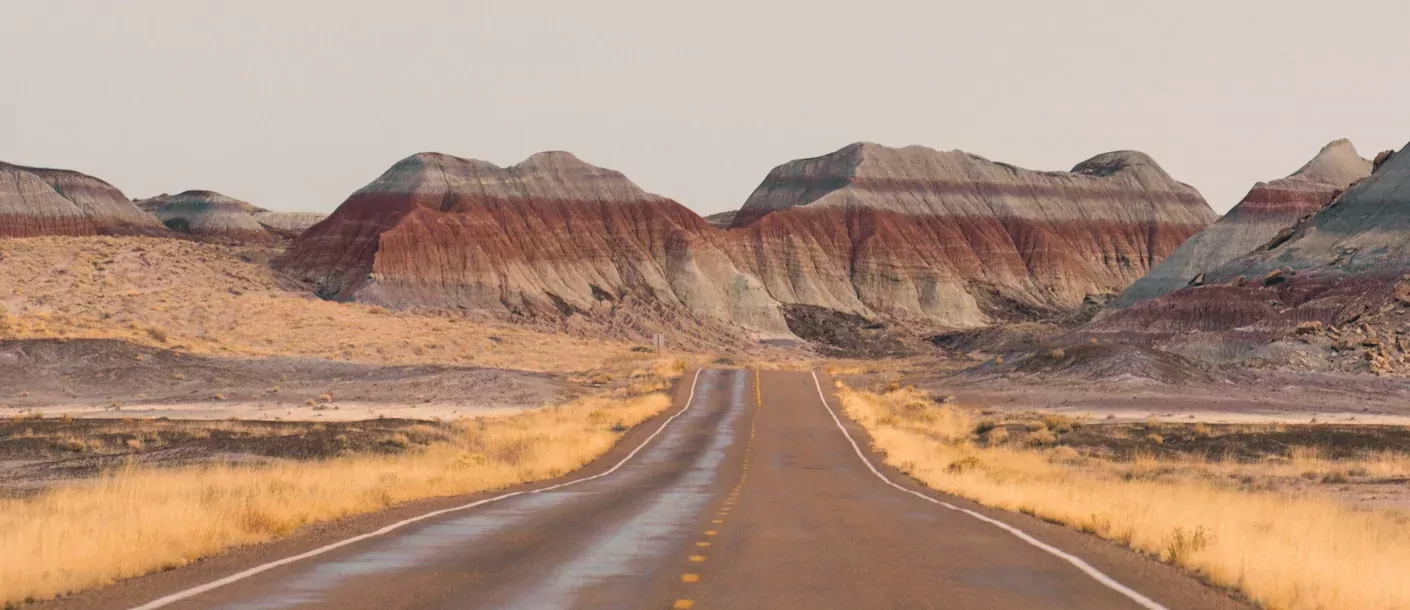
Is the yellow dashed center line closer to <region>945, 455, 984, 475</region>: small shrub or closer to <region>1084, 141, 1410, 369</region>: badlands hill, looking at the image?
<region>945, 455, 984, 475</region>: small shrub

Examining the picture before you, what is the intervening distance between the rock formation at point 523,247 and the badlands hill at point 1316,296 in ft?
163

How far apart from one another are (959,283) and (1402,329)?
90836 mm

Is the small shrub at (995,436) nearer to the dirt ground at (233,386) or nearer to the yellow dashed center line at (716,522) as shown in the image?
the yellow dashed center line at (716,522)

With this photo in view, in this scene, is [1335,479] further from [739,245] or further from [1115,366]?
[739,245]

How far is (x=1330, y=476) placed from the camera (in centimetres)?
3212

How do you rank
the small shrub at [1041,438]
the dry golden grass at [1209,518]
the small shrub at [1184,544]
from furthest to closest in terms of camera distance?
1. the small shrub at [1041,438]
2. the small shrub at [1184,544]
3. the dry golden grass at [1209,518]

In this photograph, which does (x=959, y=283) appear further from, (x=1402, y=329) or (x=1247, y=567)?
(x=1247, y=567)

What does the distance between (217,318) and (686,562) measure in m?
88.7

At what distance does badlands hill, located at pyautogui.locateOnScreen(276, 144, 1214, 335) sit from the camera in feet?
432

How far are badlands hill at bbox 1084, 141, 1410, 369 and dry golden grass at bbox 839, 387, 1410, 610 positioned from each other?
49.9 m

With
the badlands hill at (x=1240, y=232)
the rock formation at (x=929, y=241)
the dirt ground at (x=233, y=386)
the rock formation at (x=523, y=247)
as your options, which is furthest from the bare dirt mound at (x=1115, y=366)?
the rock formation at (x=929, y=241)

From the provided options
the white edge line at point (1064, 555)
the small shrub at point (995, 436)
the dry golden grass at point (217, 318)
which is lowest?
the small shrub at point (995, 436)

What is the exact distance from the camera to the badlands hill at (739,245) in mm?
131625

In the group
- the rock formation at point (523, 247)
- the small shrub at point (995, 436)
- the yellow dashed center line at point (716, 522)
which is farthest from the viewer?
the rock formation at point (523, 247)
